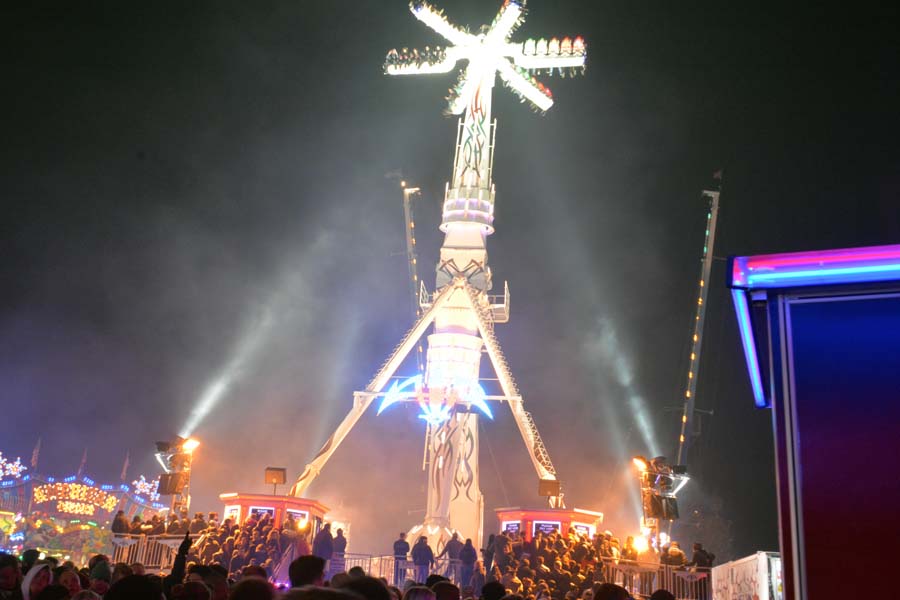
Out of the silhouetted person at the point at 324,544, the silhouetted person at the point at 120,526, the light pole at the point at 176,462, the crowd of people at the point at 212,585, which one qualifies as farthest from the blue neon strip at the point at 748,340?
the light pole at the point at 176,462

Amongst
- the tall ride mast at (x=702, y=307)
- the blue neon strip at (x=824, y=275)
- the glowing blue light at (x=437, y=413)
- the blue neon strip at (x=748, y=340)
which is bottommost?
the blue neon strip at (x=748, y=340)

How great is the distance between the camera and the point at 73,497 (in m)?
67.2

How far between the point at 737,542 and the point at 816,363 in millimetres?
49827

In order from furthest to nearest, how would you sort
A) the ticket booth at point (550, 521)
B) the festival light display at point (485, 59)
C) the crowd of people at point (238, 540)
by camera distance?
1. the festival light display at point (485, 59)
2. the ticket booth at point (550, 521)
3. the crowd of people at point (238, 540)

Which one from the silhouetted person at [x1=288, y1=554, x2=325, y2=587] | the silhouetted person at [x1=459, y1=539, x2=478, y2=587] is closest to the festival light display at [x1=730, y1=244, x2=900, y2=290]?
the silhouetted person at [x1=288, y1=554, x2=325, y2=587]

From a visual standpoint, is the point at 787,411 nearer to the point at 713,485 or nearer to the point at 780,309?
the point at 780,309

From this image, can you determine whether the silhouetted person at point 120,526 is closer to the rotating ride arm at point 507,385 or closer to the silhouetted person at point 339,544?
the silhouetted person at point 339,544

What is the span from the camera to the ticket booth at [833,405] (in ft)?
19.4

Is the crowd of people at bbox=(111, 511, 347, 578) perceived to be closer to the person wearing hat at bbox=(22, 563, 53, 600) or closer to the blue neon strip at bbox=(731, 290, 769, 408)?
the person wearing hat at bbox=(22, 563, 53, 600)

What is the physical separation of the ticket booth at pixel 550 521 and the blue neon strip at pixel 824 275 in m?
19.9

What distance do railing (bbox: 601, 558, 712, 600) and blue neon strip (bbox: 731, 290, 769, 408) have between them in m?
12.6

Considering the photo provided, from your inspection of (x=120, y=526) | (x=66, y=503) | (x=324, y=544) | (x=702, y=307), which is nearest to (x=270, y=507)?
(x=324, y=544)

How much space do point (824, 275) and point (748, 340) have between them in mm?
1130

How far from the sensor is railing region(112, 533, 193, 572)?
72.7ft
